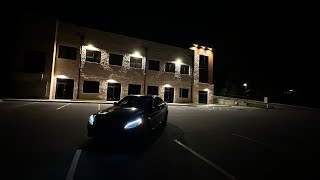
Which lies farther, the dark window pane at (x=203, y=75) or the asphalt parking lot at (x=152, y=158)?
the dark window pane at (x=203, y=75)

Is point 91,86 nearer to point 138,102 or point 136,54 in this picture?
point 136,54

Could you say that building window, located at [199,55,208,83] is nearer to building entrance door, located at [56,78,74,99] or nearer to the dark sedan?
building entrance door, located at [56,78,74,99]

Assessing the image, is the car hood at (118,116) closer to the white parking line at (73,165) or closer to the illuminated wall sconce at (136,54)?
the white parking line at (73,165)

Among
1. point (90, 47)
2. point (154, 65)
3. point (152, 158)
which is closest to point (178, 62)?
point (154, 65)

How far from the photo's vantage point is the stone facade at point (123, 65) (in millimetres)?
24984

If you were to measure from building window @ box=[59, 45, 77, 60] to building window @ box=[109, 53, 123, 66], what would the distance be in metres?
4.65

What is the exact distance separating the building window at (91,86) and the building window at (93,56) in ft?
9.84

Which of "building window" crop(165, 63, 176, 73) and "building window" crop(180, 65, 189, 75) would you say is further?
"building window" crop(180, 65, 189, 75)

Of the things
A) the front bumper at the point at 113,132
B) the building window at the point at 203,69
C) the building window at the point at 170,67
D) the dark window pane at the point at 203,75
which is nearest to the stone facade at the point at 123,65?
the building window at the point at 170,67

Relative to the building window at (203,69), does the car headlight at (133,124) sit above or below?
below

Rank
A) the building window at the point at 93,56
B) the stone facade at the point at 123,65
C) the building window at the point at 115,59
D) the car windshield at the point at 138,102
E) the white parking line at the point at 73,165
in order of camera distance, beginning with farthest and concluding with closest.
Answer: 1. the building window at the point at 115,59
2. the building window at the point at 93,56
3. the stone facade at the point at 123,65
4. the car windshield at the point at 138,102
5. the white parking line at the point at 73,165

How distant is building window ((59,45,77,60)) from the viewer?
24.7m

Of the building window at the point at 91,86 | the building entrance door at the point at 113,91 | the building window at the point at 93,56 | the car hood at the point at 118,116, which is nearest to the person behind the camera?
the car hood at the point at 118,116

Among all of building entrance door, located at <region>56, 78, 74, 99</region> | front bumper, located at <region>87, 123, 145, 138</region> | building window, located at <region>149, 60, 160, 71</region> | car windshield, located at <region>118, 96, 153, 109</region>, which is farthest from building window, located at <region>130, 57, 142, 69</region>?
front bumper, located at <region>87, 123, 145, 138</region>
